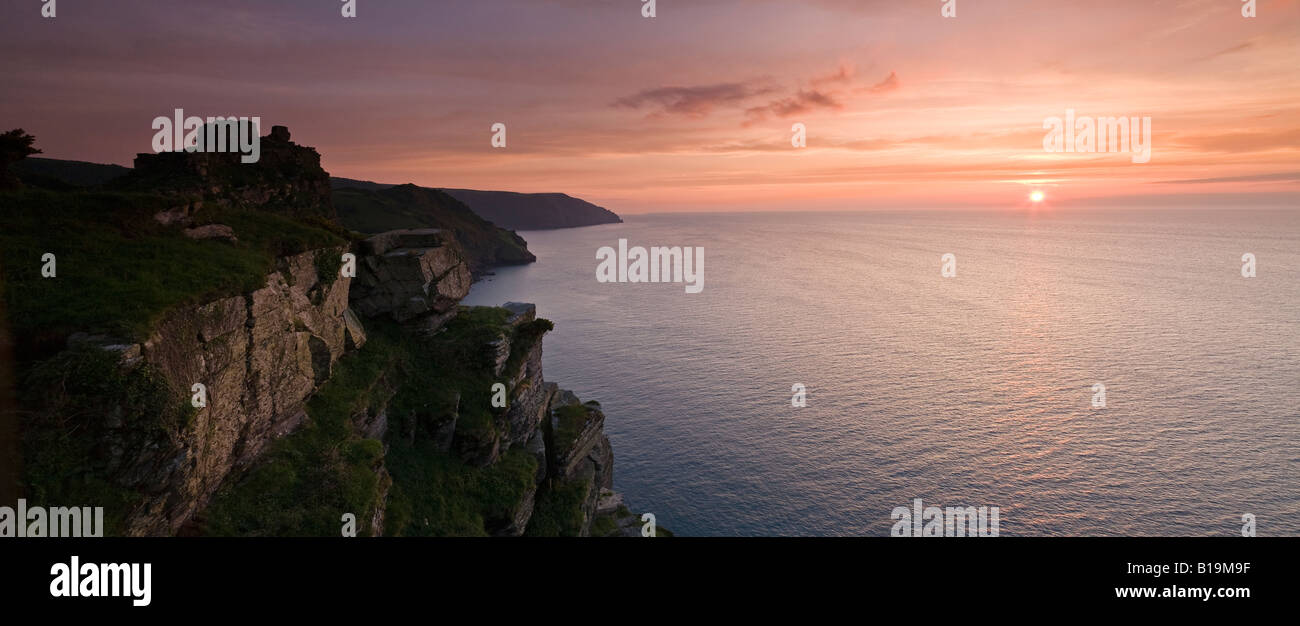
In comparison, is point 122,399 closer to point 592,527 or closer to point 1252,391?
point 592,527

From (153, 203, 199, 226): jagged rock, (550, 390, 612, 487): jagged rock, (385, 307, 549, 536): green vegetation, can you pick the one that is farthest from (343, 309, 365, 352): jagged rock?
(550, 390, 612, 487): jagged rock

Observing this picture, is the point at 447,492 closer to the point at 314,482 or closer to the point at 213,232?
the point at 314,482

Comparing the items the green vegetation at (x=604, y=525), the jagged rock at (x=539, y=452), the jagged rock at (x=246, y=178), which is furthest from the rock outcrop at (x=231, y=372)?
the green vegetation at (x=604, y=525)

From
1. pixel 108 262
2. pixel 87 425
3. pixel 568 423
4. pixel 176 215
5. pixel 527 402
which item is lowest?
pixel 568 423

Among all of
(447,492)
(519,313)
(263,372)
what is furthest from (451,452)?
(263,372)

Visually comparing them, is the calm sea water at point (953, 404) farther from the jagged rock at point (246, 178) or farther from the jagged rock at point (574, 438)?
the jagged rock at point (246, 178)
